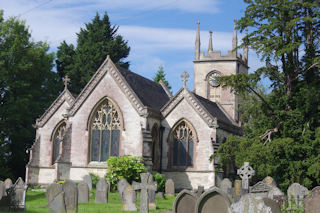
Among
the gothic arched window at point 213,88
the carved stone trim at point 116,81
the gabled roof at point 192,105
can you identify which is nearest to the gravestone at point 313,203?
the carved stone trim at point 116,81

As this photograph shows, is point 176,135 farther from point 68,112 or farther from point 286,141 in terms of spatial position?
point 286,141

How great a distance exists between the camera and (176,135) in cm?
3650

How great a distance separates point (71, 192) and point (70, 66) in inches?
1587

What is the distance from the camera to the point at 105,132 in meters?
35.3

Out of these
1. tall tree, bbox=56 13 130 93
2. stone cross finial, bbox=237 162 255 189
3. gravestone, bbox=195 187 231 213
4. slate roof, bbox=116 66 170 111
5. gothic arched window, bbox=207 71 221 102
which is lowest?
gravestone, bbox=195 187 231 213

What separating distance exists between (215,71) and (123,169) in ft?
69.4

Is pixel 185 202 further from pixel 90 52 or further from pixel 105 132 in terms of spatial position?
pixel 90 52

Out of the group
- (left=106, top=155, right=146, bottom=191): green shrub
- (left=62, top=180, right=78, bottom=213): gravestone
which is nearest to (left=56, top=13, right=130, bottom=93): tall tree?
(left=106, top=155, right=146, bottom=191): green shrub

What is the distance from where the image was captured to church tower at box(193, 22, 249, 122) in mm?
48188

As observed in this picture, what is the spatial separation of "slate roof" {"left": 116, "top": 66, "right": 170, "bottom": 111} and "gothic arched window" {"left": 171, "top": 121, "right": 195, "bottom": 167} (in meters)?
2.35

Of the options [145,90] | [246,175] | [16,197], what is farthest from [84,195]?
[145,90]

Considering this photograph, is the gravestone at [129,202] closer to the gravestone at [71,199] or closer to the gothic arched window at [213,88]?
the gravestone at [71,199]

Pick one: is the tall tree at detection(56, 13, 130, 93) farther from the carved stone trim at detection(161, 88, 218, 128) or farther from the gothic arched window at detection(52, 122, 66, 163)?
the carved stone trim at detection(161, 88, 218, 128)

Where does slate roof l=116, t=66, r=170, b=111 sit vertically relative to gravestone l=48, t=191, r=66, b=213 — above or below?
above
